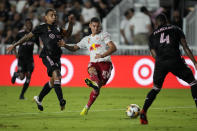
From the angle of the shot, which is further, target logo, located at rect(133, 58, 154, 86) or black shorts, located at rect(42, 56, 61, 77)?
target logo, located at rect(133, 58, 154, 86)

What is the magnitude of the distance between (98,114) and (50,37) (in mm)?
2115

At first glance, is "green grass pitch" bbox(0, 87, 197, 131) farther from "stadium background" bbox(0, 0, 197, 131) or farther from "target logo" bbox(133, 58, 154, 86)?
"target logo" bbox(133, 58, 154, 86)

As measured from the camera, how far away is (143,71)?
2056 centimetres

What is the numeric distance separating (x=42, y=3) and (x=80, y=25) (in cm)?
267

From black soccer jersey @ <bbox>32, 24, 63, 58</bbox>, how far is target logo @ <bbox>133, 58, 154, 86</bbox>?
8.64 meters

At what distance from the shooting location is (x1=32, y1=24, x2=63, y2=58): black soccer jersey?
12.3 metres

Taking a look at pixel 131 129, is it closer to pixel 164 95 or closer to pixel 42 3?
pixel 164 95

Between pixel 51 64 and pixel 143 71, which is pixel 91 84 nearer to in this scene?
pixel 51 64

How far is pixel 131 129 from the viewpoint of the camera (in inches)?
377

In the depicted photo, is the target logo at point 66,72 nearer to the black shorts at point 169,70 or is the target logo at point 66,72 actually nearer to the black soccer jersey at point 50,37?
the black soccer jersey at point 50,37

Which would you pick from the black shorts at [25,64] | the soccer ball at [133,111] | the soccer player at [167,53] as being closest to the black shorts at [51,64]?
the soccer ball at [133,111]

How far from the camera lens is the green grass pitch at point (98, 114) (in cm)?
988

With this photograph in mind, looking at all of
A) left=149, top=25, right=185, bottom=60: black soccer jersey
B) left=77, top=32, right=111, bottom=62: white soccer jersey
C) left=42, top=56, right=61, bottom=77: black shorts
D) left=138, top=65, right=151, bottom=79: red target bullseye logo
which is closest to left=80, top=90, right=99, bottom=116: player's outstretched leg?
left=77, top=32, right=111, bottom=62: white soccer jersey

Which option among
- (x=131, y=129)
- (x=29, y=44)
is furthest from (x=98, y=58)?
(x=29, y=44)
